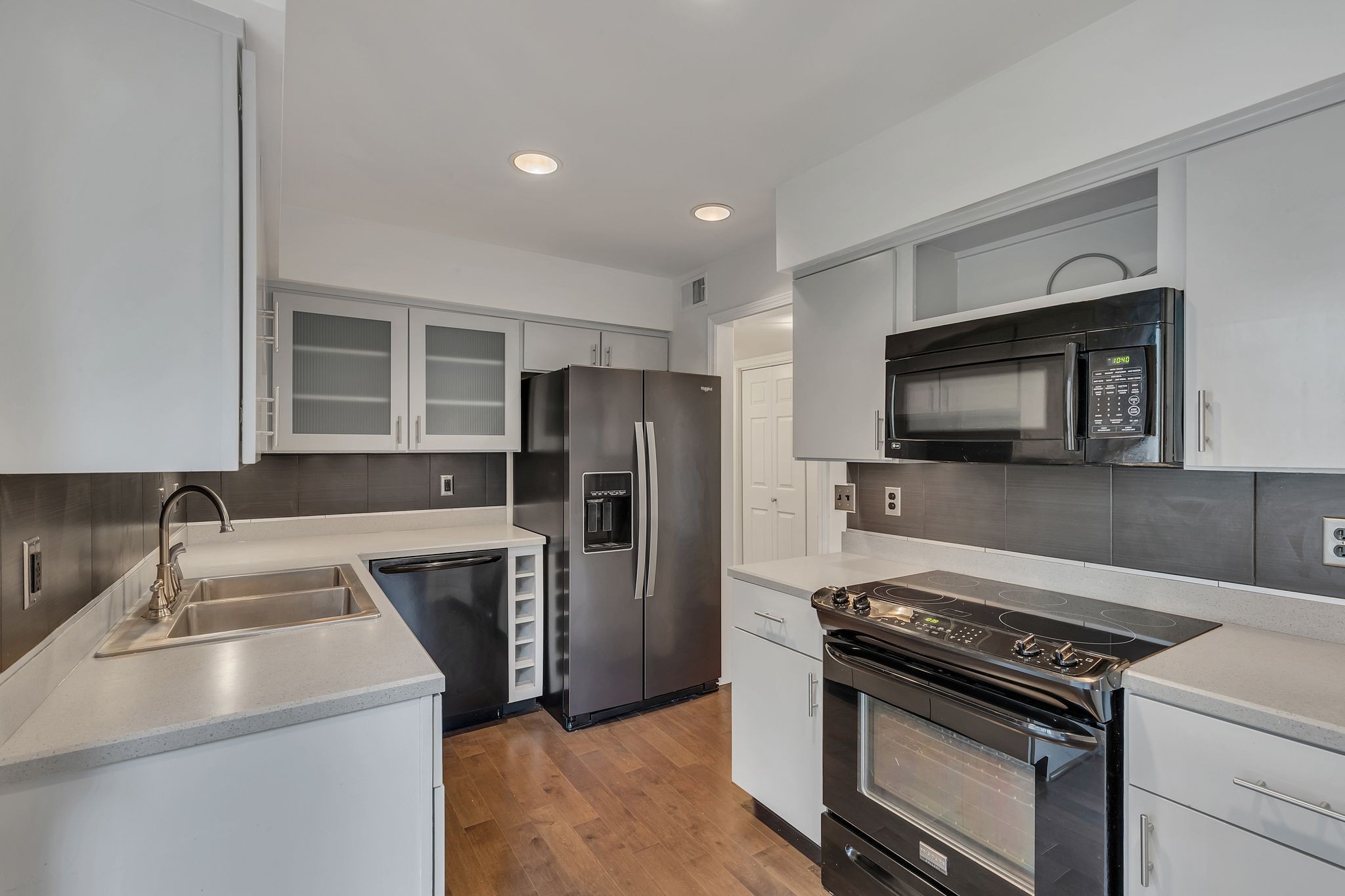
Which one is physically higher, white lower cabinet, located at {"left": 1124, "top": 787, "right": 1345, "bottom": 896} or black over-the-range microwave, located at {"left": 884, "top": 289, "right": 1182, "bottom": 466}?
black over-the-range microwave, located at {"left": 884, "top": 289, "right": 1182, "bottom": 466}

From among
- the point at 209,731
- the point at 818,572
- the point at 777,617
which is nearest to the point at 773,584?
the point at 777,617

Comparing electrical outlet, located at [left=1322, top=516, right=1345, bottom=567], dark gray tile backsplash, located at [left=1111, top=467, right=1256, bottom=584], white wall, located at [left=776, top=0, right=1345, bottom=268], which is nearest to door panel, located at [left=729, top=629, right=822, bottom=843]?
dark gray tile backsplash, located at [left=1111, top=467, right=1256, bottom=584]

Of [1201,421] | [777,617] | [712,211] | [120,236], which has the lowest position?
[777,617]

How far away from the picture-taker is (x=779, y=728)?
211 centimetres

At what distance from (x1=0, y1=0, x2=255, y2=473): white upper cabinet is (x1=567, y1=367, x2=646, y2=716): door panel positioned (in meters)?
1.96

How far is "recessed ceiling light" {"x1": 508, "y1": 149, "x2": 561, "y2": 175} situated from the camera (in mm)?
2236

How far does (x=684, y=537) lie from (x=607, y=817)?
136 centimetres

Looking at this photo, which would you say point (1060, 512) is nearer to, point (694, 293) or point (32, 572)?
point (694, 293)

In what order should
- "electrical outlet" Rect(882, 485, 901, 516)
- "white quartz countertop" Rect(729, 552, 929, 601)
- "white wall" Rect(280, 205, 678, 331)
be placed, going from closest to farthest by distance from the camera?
"white quartz countertop" Rect(729, 552, 929, 601)
"electrical outlet" Rect(882, 485, 901, 516)
"white wall" Rect(280, 205, 678, 331)

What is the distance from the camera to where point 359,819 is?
1239 mm

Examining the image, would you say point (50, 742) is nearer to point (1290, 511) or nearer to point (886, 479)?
point (886, 479)

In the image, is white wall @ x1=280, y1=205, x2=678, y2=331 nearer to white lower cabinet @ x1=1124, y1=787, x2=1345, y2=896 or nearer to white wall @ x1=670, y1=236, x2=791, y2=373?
white wall @ x1=670, y1=236, x2=791, y2=373

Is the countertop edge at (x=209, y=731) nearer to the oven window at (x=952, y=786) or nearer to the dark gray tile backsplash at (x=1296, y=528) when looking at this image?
the oven window at (x=952, y=786)

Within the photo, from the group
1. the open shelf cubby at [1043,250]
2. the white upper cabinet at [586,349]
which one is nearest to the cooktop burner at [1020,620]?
the open shelf cubby at [1043,250]
